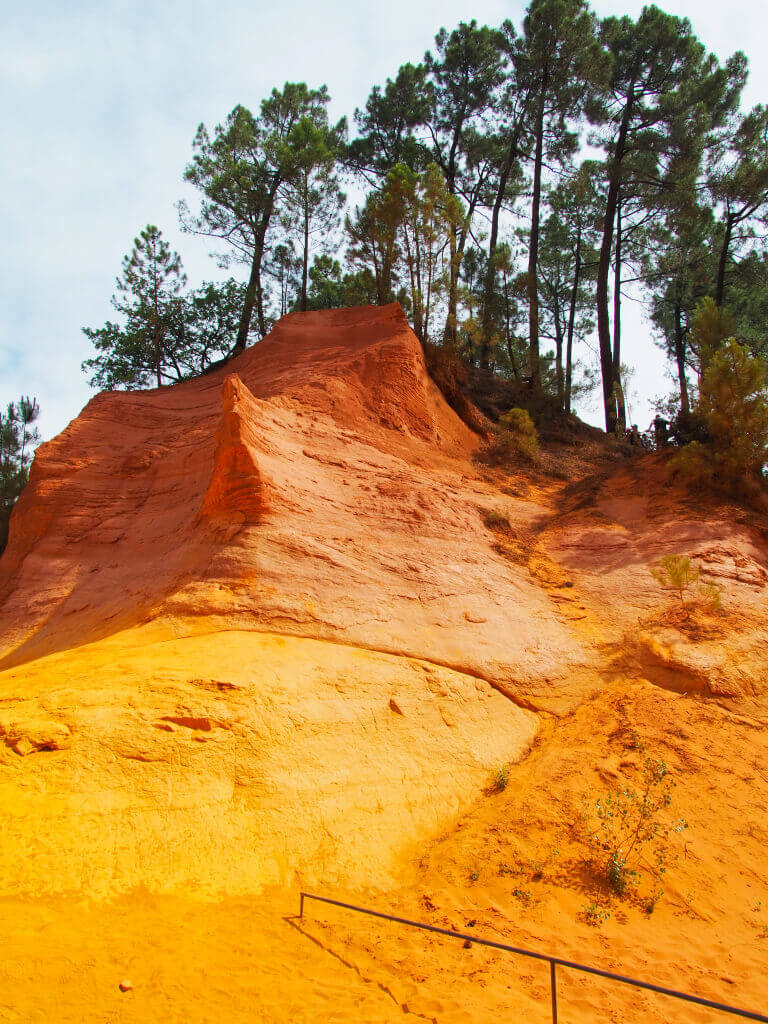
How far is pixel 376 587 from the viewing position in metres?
8.16

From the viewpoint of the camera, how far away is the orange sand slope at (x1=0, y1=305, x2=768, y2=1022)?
12.4ft

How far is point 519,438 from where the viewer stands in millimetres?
15531

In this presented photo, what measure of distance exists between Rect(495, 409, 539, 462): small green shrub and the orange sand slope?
119 inches

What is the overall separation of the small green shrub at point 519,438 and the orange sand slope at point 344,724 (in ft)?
9.93

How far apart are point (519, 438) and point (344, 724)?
1104cm

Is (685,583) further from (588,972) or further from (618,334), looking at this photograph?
(618,334)

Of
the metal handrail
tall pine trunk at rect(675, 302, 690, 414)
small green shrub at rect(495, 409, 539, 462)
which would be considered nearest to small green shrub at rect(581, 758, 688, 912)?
the metal handrail

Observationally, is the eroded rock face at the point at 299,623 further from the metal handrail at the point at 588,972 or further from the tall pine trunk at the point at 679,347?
the tall pine trunk at the point at 679,347

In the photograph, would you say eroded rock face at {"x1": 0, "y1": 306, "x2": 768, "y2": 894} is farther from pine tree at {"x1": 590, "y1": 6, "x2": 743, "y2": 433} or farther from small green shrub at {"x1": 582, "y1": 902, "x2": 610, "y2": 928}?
pine tree at {"x1": 590, "y1": 6, "x2": 743, "y2": 433}

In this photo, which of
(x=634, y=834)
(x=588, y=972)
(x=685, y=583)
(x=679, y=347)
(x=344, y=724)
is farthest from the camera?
(x=679, y=347)

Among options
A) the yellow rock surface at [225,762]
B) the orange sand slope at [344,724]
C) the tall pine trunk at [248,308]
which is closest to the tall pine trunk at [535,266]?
the orange sand slope at [344,724]

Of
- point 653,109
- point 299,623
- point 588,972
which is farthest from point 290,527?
point 653,109

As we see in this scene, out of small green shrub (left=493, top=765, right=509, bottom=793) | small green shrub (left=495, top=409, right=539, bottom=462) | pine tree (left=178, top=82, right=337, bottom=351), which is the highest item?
pine tree (left=178, top=82, right=337, bottom=351)

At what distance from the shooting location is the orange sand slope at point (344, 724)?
377cm
